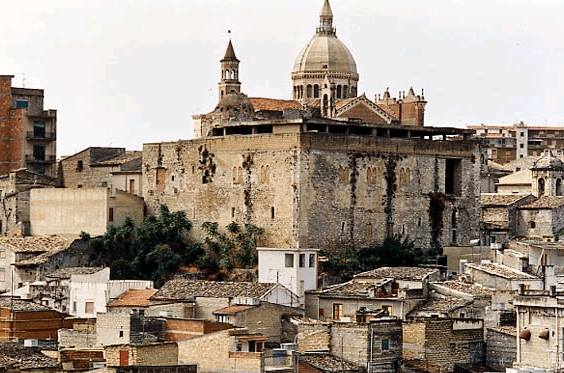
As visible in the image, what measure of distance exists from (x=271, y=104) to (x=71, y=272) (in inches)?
1149

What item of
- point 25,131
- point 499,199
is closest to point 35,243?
point 25,131

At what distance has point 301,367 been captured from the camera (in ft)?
159

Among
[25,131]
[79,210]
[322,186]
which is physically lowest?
[79,210]

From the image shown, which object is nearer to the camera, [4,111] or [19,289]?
[19,289]

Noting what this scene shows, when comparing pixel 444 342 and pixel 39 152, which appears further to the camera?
pixel 39 152

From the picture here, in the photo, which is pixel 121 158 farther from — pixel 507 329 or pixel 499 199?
pixel 507 329

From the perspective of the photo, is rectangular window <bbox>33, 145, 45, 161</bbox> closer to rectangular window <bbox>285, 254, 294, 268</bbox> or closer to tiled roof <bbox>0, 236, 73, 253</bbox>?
tiled roof <bbox>0, 236, 73, 253</bbox>

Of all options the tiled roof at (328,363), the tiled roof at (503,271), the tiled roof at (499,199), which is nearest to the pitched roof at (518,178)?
the tiled roof at (499,199)

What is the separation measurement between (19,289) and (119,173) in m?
13.1

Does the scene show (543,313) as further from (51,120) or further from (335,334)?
(51,120)

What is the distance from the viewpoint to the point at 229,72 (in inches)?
4122

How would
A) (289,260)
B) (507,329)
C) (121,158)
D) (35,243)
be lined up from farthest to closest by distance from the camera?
(121,158) < (35,243) < (289,260) < (507,329)

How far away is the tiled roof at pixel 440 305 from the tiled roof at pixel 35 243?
19130 millimetres

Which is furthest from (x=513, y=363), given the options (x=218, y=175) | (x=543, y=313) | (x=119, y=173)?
(x=119, y=173)
